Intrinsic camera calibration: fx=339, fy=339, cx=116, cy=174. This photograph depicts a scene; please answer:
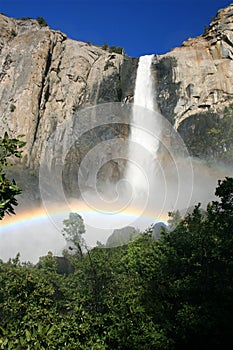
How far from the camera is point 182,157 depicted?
4688 centimetres

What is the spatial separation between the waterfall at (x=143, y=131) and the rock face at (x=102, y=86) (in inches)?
49.5

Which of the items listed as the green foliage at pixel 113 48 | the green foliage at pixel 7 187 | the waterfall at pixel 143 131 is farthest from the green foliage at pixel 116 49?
the green foliage at pixel 7 187

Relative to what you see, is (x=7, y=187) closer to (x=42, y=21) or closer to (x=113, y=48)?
(x=113, y=48)

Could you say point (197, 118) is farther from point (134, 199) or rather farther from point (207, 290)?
point (207, 290)

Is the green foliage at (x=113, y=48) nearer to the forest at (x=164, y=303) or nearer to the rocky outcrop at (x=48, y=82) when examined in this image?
the rocky outcrop at (x=48, y=82)

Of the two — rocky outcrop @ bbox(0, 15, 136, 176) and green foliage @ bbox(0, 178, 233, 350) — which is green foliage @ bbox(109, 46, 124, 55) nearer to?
rocky outcrop @ bbox(0, 15, 136, 176)

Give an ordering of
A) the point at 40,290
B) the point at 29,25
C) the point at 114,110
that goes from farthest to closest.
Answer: the point at 29,25
the point at 114,110
the point at 40,290

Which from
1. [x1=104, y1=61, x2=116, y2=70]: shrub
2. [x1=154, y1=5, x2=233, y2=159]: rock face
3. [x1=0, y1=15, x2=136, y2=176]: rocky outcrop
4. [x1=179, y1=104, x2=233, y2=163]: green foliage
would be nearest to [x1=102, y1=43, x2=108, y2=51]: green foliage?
[x1=0, y1=15, x2=136, y2=176]: rocky outcrop

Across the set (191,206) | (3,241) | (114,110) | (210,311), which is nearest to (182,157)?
(191,206)

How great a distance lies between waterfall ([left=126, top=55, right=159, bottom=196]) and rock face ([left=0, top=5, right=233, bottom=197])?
126cm

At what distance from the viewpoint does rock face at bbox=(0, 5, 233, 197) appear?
4759 centimetres

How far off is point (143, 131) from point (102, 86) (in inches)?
418

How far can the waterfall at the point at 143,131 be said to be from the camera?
49.7 m

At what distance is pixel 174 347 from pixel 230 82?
41815 millimetres
